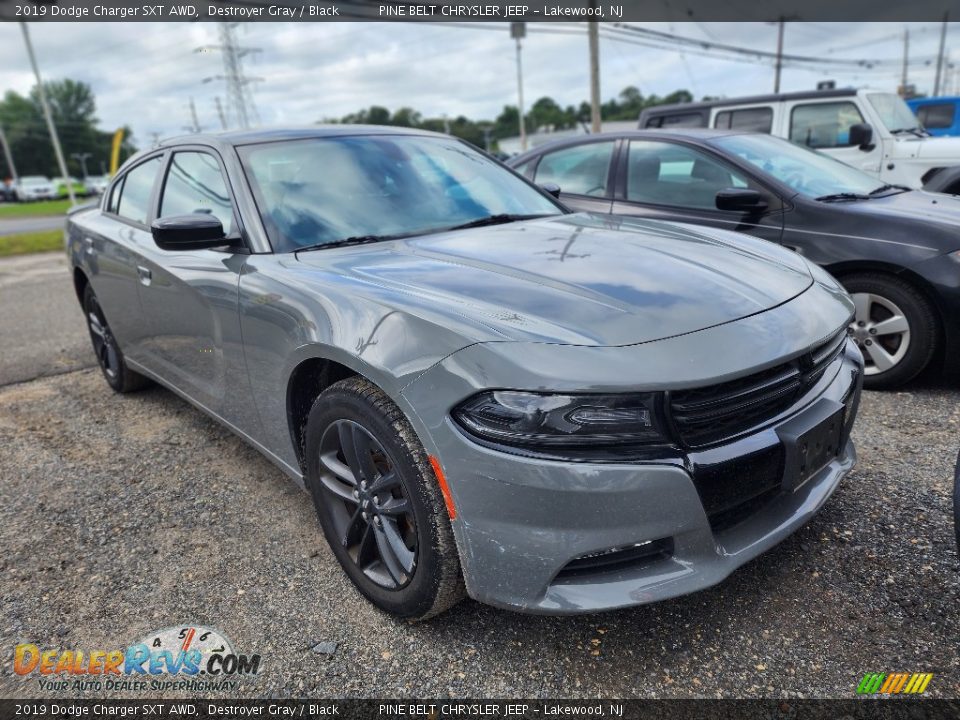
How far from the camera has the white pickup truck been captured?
7.12 meters

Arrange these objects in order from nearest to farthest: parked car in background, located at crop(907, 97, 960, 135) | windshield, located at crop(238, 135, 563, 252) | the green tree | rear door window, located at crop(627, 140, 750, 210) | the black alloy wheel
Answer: the black alloy wheel < windshield, located at crop(238, 135, 563, 252) < rear door window, located at crop(627, 140, 750, 210) < parked car in background, located at crop(907, 97, 960, 135) < the green tree

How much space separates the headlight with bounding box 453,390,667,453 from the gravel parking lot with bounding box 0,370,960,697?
695 mm

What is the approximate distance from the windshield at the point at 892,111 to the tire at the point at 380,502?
25.5 ft

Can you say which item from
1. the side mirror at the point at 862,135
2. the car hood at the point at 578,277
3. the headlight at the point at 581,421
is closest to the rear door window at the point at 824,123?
the side mirror at the point at 862,135

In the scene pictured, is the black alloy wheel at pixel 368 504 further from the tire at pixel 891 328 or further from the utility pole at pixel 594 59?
the utility pole at pixel 594 59

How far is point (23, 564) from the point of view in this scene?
97.1 inches

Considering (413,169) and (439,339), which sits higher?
(413,169)

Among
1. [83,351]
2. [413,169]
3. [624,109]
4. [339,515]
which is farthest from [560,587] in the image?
[624,109]

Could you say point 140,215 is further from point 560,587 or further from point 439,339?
point 560,587

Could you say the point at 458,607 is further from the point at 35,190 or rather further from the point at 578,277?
the point at 35,190

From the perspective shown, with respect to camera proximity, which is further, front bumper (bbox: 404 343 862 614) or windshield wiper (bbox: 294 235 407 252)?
windshield wiper (bbox: 294 235 407 252)

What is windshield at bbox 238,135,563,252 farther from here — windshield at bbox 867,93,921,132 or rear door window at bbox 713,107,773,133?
windshield at bbox 867,93,921,132

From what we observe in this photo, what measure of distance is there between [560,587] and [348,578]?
91 cm

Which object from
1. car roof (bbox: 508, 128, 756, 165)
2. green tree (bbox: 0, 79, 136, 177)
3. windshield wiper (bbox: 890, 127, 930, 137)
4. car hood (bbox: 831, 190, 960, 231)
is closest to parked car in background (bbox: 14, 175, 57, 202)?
green tree (bbox: 0, 79, 136, 177)
